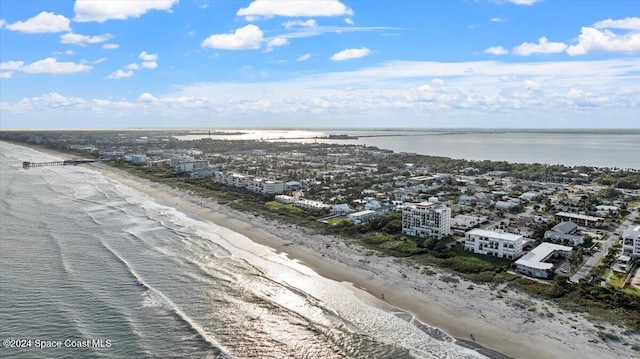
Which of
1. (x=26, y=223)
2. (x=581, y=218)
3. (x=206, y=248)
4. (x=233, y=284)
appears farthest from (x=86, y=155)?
(x=581, y=218)

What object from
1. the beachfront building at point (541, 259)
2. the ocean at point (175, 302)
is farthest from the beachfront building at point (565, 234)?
the ocean at point (175, 302)

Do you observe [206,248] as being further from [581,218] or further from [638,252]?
[581,218]

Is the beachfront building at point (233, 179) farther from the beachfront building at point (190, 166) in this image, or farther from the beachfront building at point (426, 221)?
the beachfront building at point (426, 221)

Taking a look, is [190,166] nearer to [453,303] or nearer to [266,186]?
[266,186]

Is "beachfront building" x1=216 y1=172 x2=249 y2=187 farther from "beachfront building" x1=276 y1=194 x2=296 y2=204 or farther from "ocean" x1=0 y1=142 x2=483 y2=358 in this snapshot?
"ocean" x1=0 y1=142 x2=483 y2=358

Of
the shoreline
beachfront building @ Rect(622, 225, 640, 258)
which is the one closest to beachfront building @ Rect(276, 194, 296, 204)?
the shoreline

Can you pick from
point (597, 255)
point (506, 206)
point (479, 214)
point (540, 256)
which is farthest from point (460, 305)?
point (506, 206)
